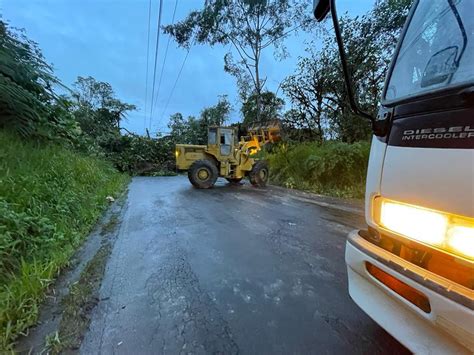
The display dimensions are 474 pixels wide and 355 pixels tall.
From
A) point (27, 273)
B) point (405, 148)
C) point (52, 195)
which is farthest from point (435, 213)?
point (52, 195)

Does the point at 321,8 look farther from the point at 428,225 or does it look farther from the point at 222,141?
the point at 222,141

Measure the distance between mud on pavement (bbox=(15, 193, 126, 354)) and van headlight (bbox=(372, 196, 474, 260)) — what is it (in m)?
Result: 1.95

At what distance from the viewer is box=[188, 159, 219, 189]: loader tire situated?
962 centimetres

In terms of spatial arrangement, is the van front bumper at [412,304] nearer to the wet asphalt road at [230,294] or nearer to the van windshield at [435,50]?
the wet asphalt road at [230,294]

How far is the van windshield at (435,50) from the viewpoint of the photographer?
123 cm

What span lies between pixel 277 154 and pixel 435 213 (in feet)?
34.2

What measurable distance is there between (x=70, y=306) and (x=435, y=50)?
2877 millimetres

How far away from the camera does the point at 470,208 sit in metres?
0.99

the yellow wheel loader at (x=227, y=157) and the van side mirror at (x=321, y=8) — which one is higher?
the van side mirror at (x=321, y=8)

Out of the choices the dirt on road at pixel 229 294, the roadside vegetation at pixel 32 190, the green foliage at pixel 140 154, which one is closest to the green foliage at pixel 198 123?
the green foliage at pixel 140 154

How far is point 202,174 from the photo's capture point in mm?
9797

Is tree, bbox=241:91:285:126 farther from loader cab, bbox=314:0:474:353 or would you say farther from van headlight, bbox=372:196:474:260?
van headlight, bbox=372:196:474:260

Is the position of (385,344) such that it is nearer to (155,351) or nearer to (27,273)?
(155,351)

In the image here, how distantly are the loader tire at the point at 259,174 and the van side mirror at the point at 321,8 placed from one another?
8.83 metres
